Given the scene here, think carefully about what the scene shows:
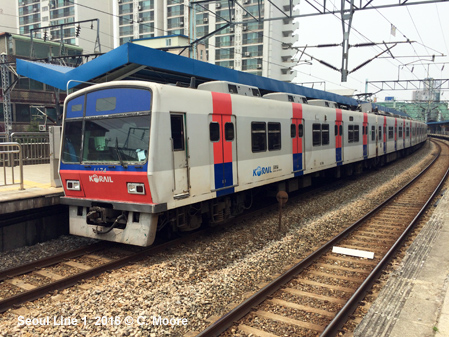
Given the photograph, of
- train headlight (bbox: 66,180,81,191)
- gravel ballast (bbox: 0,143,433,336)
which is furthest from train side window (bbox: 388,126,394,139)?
train headlight (bbox: 66,180,81,191)

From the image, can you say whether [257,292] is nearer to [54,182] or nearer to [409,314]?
[409,314]

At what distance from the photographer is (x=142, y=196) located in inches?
261

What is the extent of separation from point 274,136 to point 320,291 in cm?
523

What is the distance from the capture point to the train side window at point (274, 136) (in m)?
10.0

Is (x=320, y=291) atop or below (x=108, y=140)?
below

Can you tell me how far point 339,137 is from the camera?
48.8 ft

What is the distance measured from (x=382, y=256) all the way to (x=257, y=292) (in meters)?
3.09

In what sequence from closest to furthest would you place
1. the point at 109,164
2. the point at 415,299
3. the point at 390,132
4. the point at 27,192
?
the point at 415,299, the point at 109,164, the point at 27,192, the point at 390,132

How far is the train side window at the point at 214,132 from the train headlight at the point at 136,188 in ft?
6.23

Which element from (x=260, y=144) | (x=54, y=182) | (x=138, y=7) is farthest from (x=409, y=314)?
(x=138, y=7)

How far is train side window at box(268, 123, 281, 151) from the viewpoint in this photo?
394 inches

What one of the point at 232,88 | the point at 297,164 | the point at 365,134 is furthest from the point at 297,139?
the point at 365,134

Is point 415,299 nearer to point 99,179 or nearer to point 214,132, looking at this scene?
point 214,132

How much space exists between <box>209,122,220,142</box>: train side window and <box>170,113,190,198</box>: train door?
0.83m
